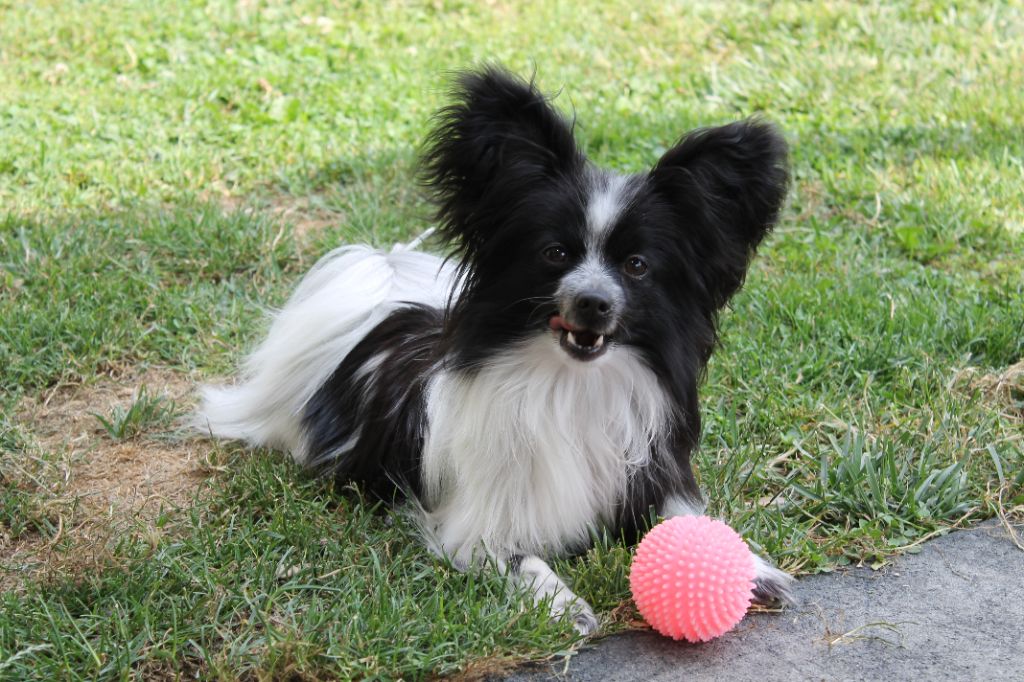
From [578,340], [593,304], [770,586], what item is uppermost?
[593,304]

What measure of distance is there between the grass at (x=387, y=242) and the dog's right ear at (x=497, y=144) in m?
0.99

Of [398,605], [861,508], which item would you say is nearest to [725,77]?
[861,508]

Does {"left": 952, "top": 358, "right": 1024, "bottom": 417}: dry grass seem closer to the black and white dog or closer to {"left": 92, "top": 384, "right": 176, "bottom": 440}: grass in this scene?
the black and white dog

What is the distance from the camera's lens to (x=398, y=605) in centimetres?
288

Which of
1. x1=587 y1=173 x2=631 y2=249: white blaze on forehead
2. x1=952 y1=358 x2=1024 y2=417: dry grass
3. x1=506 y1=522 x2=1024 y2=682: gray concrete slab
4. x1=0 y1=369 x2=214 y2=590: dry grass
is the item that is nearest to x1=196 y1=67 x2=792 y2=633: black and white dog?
x1=587 y1=173 x2=631 y2=249: white blaze on forehead

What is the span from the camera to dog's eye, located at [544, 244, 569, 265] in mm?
2908

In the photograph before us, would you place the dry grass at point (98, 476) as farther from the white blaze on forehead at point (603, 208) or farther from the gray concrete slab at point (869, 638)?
the white blaze on forehead at point (603, 208)

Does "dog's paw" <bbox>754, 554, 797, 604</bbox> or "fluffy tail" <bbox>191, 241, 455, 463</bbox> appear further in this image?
"fluffy tail" <bbox>191, 241, 455, 463</bbox>

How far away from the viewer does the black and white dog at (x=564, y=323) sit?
2908 millimetres

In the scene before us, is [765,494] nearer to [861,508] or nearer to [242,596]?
[861,508]

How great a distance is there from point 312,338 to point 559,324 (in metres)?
1.32

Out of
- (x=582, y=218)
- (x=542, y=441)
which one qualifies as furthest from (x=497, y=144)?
(x=542, y=441)

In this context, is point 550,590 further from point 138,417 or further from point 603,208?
point 138,417

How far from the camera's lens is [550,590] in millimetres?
2982
